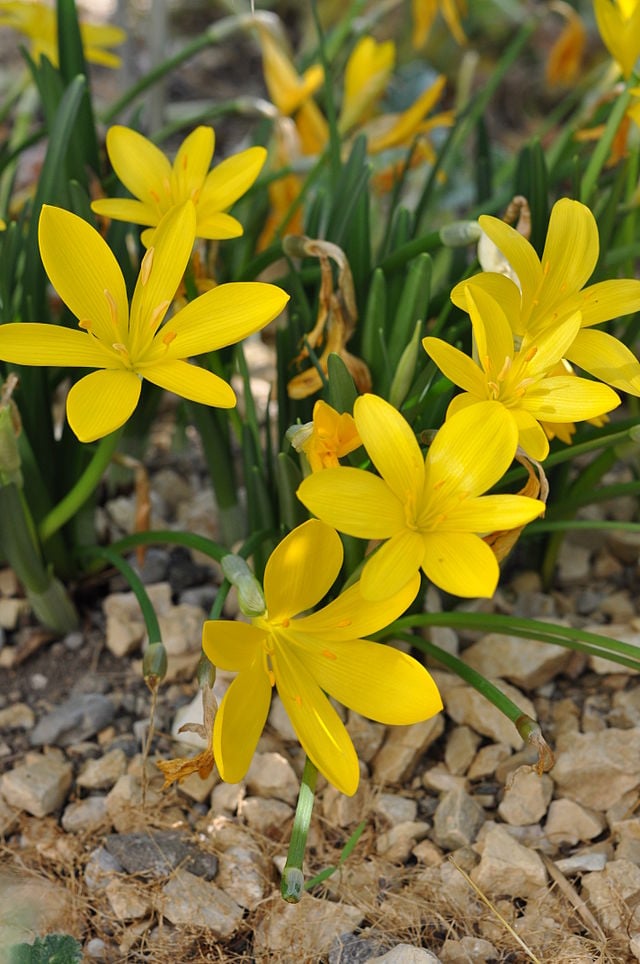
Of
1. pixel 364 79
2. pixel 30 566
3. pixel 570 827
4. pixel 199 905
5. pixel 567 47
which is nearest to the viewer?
pixel 199 905

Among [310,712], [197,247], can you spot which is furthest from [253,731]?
[197,247]

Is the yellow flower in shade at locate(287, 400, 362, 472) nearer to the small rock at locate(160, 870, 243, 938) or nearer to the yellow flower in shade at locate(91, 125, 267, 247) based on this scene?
the yellow flower in shade at locate(91, 125, 267, 247)

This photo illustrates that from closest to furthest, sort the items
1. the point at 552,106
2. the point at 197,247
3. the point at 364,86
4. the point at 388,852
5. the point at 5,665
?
the point at 388,852 < the point at 197,247 < the point at 5,665 < the point at 364,86 < the point at 552,106

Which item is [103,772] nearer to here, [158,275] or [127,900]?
[127,900]

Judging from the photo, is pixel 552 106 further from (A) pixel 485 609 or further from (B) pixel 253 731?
(B) pixel 253 731

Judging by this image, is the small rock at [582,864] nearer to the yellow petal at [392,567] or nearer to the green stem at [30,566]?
the yellow petal at [392,567]

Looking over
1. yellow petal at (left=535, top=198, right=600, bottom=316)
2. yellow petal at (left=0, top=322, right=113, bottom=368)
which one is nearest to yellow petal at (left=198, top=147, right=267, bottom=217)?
yellow petal at (left=0, top=322, right=113, bottom=368)

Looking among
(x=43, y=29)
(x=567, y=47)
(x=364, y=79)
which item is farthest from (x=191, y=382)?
(x=567, y=47)
